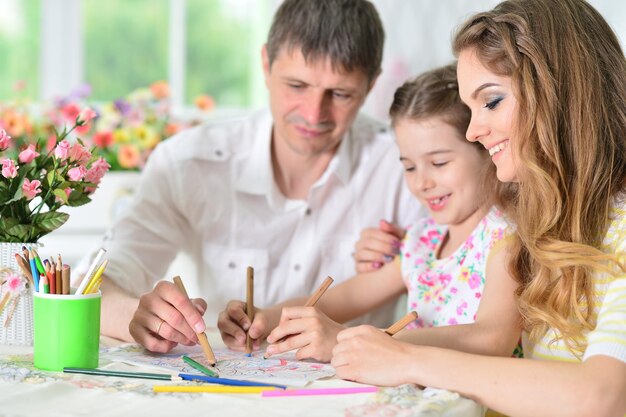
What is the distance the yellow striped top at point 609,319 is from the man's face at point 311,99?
2.55ft

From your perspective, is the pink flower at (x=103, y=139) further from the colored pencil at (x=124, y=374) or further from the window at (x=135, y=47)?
the colored pencil at (x=124, y=374)

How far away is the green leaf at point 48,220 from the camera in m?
1.49

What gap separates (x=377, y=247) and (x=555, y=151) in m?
0.69

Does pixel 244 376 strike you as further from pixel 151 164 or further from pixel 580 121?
pixel 151 164

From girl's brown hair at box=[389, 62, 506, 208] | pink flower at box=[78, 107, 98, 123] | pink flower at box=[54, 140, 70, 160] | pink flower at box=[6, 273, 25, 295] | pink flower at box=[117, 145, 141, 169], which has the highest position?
girl's brown hair at box=[389, 62, 506, 208]

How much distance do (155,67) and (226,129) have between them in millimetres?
2414

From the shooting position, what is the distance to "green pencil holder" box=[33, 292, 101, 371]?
51.3 inches

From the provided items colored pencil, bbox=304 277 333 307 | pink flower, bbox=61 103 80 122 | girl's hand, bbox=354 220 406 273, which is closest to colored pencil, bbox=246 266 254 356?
colored pencil, bbox=304 277 333 307

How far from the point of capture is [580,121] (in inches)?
55.2

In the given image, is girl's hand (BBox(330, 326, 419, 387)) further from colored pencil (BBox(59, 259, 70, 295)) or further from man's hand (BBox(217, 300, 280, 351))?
colored pencil (BBox(59, 259, 70, 295))

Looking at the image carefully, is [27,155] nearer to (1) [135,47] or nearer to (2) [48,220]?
(2) [48,220]

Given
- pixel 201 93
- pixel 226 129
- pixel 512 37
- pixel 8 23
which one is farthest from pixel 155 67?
pixel 512 37

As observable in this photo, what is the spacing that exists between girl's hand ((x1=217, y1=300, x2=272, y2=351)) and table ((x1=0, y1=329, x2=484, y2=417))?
327 mm

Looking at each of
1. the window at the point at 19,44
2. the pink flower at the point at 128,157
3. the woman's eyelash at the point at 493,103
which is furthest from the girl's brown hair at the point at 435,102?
the window at the point at 19,44
